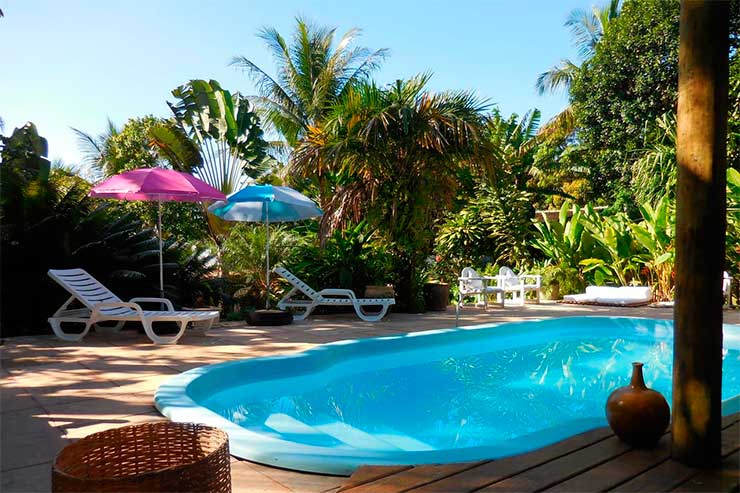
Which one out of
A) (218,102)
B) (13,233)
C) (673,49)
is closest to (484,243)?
(673,49)

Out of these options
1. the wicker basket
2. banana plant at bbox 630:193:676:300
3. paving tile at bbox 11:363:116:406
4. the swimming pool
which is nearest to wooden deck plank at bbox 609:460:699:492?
the swimming pool

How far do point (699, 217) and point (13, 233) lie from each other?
8.79 m

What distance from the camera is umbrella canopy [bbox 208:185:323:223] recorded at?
9.45 meters

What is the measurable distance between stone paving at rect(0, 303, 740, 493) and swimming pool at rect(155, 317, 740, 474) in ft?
0.86

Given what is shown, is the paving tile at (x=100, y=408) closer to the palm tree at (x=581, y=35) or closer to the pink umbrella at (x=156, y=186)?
the pink umbrella at (x=156, y=186)

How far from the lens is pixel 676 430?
9.40 ft

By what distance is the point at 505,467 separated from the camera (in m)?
2.90

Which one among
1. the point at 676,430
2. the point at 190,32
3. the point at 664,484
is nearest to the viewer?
the point at 664,484

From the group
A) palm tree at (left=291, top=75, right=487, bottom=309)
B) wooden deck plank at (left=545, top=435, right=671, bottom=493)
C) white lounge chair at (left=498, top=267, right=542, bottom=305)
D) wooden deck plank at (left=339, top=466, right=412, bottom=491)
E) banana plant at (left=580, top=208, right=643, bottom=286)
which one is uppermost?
palm tree at (left=291, top=75, right=487, bottom=309)

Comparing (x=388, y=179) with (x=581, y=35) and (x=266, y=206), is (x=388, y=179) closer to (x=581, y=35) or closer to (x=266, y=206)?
(x=266, y=206)

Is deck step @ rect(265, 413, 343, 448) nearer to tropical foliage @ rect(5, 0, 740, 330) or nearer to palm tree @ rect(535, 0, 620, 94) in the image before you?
tropical foliage @ rect(5, 0, 740, 330)

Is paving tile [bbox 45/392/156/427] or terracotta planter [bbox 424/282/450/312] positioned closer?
paving tile [bbox 45/392/156/427]

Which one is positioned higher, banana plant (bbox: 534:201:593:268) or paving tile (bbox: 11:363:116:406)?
banana plant (bbox: 534:201:593:268)

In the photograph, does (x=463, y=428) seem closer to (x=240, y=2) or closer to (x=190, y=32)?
(x=240, y=2)
